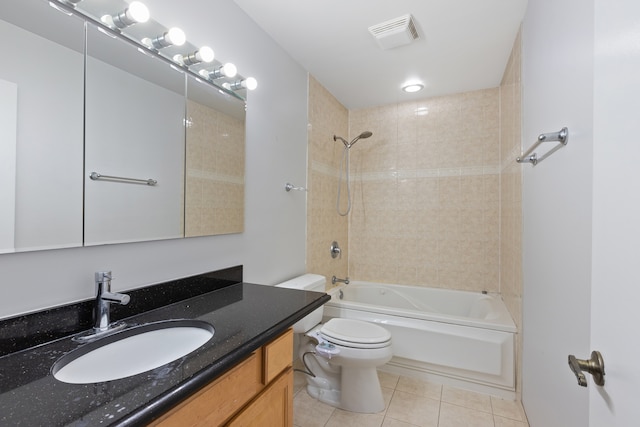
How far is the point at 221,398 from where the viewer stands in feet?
2.72

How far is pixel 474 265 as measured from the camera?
9.18 feet

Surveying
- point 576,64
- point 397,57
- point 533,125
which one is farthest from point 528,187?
point 397,57

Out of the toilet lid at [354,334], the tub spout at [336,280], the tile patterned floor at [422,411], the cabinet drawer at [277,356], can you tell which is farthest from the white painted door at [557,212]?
the tub spout at [336,280]

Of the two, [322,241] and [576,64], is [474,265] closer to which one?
[322,241]

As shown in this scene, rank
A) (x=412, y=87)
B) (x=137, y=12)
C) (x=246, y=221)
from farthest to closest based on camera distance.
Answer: (x=412, y=87), (x=246, y=221), (x=137, y=12)

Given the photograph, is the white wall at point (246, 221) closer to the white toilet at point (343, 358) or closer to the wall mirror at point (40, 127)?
the wall mirror at point (40, 127)

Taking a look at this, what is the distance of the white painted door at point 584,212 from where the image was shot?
569 millimetres

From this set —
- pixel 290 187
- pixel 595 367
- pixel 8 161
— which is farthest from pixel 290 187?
Result: pixel 595 367

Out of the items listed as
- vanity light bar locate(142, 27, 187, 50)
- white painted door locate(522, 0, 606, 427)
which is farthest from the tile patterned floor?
vanity light bar locate(142, 27, 187, 50)

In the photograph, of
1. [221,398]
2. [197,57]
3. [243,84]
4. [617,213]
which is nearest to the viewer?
[617,213]

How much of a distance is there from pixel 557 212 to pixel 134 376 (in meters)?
1.46

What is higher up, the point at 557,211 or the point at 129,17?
the point at 129,17

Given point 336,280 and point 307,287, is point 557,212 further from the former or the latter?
point 336,280

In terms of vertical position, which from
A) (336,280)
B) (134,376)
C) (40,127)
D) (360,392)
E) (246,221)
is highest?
(40,127)
